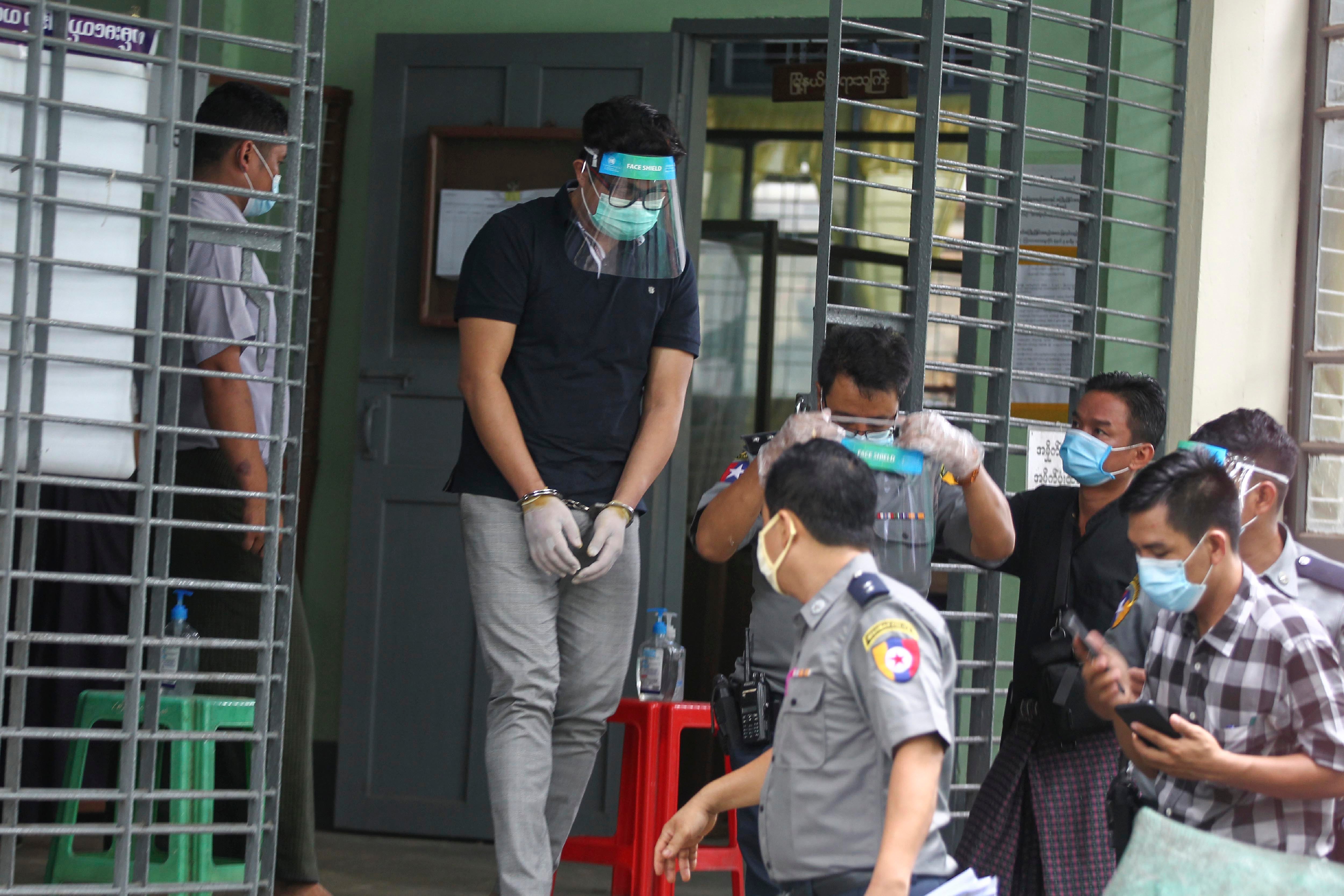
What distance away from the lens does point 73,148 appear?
2535mm

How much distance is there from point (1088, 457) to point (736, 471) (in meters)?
0.71

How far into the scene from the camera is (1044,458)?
11.3ft

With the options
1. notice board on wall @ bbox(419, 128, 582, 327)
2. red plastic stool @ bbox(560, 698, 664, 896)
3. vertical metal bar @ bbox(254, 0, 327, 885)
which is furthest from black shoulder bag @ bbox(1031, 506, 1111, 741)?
notice board on wall @ bbox(419, 128, 582, 327)

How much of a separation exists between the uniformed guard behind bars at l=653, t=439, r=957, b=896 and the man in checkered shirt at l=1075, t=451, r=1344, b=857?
1.30ft

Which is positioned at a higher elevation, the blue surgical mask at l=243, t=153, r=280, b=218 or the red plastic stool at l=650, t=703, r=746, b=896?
the blue surgical mask at l=243, t=153, r=280, b=218

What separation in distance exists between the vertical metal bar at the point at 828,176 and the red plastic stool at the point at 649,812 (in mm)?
1019

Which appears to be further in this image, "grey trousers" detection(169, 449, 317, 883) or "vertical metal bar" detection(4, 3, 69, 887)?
"grey trousers" detection(169, 449, 317, 883)

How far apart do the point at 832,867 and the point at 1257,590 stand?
83cm

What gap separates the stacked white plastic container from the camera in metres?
2.50

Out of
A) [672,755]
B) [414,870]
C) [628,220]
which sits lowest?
[414,870]

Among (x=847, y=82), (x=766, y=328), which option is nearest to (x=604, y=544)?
(x=847, y=82)

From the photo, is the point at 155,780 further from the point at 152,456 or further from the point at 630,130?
the point at 630,130

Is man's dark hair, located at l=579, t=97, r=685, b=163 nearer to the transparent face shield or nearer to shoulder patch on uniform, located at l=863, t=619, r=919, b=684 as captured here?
the transparent face shield

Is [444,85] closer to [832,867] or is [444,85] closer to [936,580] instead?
[936,580]
